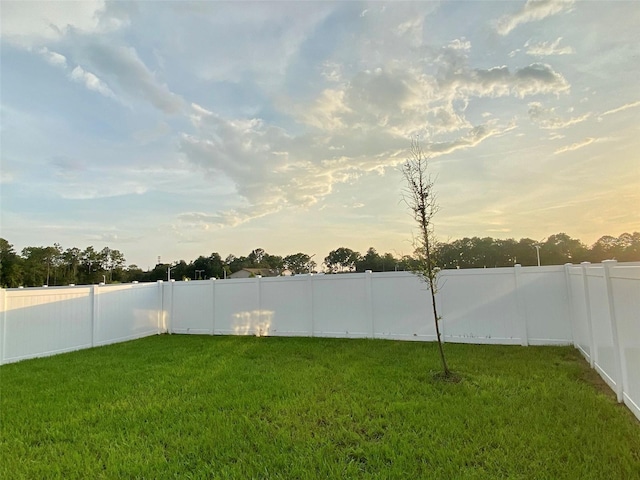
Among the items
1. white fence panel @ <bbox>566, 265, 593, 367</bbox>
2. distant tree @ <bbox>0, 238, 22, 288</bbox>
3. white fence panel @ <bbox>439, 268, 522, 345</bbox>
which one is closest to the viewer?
white fence panel @ <bbox>566, 265, 593, 367</bbox>

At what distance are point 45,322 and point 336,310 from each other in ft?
21.3

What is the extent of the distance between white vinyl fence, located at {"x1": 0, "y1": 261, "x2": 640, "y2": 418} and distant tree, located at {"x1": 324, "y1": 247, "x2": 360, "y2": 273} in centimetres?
Result: 3181

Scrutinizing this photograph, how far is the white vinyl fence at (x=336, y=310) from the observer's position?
652cm

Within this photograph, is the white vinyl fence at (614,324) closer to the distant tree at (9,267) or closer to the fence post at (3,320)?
the fence post at (3,320)

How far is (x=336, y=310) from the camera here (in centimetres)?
841

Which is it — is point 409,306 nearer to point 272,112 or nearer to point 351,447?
point 351,447

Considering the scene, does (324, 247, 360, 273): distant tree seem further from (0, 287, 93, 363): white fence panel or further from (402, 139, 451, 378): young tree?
(402, 139, 451, 378): young tree

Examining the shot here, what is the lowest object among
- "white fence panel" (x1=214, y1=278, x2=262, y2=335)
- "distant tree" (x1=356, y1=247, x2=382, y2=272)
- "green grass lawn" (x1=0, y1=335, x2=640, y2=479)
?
"green grass lawn" (x1=0, y1=335, x2=640, y2=479)

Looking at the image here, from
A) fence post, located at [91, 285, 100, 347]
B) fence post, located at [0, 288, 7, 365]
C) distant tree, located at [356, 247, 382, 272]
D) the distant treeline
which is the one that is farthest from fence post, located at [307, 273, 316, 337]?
distant tree, located at [356, 247, 382, 272]

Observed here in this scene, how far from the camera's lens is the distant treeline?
33.8m

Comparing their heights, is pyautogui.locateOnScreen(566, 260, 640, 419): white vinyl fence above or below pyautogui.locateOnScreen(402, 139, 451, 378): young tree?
below

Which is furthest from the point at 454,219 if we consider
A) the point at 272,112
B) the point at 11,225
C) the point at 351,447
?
the point at 11,225

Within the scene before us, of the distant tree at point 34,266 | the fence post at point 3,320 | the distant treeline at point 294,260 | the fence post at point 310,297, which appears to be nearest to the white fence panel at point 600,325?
the fence post at point 310,297

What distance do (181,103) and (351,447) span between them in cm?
845
